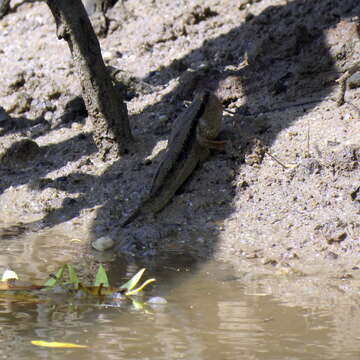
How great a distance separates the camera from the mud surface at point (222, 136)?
5562mm

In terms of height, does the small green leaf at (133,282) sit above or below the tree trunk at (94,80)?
below

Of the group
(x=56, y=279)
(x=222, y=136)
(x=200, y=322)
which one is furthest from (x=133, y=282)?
(x=222, y=136)

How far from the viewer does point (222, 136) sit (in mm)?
6480

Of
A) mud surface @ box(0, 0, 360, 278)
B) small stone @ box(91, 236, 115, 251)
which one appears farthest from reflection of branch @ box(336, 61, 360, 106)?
small stone @ box(91, 236, 115, 251)

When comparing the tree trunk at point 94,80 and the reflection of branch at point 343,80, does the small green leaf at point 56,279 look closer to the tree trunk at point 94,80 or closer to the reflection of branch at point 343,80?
the tree trunk at point 94,80

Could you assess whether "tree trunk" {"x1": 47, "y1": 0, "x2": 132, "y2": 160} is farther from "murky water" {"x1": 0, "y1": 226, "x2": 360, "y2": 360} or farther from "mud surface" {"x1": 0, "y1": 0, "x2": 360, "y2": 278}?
"murky water" {"x1": 0, "y1": 226, "x2": 360, "y2": 360}

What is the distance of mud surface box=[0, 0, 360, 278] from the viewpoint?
219 inches

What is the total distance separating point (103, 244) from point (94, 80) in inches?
69.8

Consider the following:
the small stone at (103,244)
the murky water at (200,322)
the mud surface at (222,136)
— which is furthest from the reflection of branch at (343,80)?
the small stone at (103,244)

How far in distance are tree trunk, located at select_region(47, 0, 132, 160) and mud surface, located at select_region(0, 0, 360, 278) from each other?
0.70 ft

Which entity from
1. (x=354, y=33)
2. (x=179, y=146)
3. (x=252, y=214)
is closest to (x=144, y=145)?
(x=179, y=146)

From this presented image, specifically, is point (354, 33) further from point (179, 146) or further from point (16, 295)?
point (16, 295)

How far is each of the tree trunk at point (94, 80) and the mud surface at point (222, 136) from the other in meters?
0.21

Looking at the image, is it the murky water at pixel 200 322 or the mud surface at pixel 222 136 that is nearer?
the murky water at pixel 200 322
